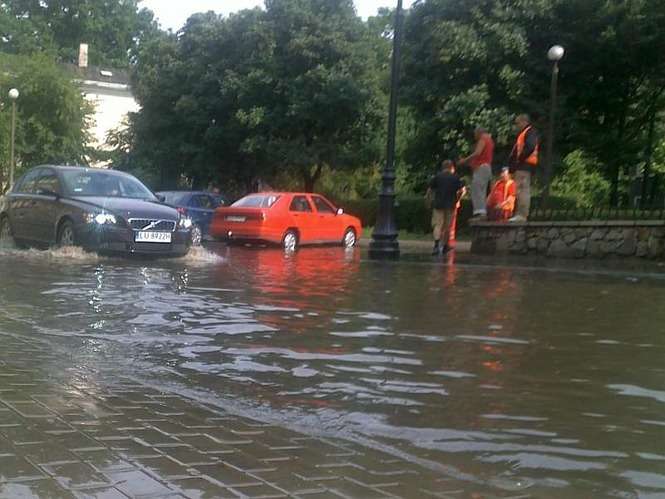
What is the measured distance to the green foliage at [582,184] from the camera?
28.3 metres

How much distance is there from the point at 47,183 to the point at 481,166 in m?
7.69

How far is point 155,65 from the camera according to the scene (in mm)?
35188

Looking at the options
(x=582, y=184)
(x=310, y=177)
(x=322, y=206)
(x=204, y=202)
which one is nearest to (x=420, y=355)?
(x=322, y=206)

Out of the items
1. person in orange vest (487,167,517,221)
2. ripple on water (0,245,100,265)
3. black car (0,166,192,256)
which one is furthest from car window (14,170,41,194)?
person in orange vest (487,167,517,221)

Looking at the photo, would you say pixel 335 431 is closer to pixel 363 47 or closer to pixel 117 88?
pixel 363 47

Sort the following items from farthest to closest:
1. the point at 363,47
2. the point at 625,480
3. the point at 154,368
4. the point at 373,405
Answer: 1. the point at 363,47
2. the point at 154,368
3. the point at 373,405
4. the point at 625,480

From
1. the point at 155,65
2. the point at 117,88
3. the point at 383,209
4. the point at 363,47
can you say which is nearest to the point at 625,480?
the point at 383,209

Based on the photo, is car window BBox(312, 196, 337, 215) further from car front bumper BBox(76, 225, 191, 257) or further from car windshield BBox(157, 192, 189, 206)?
car front bumper BBox(76, 225, 191, 257)

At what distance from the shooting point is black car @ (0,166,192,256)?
13.1 meters

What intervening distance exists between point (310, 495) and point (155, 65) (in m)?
33.8

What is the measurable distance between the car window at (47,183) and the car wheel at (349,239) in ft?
30.7

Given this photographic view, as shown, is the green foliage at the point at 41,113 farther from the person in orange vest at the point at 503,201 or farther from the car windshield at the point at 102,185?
the person in orange vest at the point at 503,201

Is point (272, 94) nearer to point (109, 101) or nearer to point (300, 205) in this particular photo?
point (300, 205)

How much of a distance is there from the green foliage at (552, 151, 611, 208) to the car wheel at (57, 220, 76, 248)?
1820 cm
